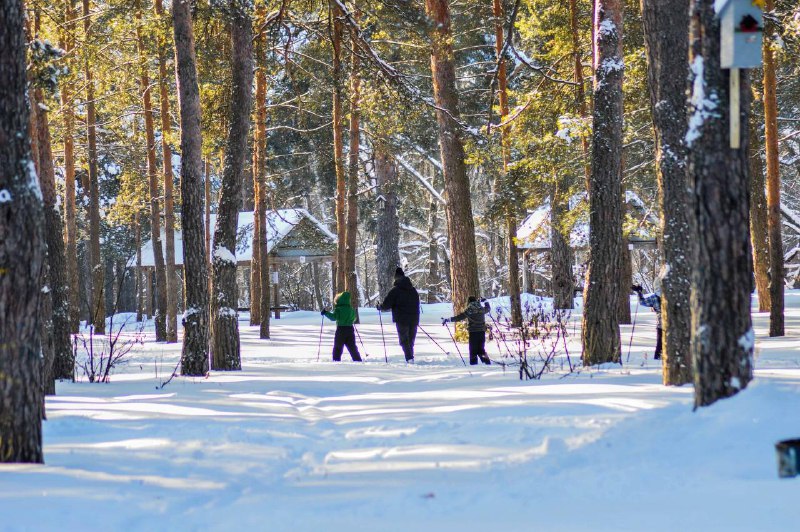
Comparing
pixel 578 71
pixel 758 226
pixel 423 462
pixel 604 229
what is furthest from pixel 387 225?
pixel 423 462

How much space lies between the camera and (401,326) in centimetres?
1546

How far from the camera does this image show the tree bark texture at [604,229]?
11.7 meters

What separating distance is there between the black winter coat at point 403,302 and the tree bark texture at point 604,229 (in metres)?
4.38

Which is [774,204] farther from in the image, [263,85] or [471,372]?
[263,85]

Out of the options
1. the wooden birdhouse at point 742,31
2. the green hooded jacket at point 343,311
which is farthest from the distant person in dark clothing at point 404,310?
the wooden birdhouse at point 742,31

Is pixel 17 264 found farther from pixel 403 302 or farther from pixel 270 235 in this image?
pixel 270 235

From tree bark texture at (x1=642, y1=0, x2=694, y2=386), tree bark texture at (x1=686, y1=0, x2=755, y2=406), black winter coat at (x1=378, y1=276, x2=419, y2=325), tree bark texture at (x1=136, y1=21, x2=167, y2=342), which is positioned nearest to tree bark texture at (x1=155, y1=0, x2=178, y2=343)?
tree bark texture at (x1=136, y1=21, x2=167, y2=342)

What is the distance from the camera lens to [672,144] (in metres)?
8.62

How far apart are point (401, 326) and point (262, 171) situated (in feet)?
27.8

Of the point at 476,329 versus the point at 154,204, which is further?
the point at 154,204

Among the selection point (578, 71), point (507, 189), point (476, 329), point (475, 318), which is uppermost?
point (578, 71)

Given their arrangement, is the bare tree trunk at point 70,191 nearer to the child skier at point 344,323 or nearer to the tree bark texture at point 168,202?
the tree bark texture at point 168,202

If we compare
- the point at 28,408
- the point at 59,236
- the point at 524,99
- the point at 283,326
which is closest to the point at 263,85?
the point at 524,99

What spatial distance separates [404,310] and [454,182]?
10.8 ft
